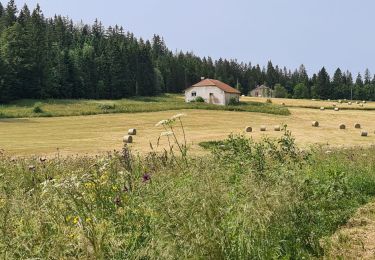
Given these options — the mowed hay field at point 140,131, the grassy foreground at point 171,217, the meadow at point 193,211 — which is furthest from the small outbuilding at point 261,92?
the grassy foreground at point 171,217

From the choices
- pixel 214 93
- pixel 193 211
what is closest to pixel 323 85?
pixel 214 93

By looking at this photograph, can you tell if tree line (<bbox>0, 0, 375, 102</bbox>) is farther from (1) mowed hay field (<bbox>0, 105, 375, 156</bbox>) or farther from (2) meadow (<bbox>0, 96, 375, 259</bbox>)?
(2) meadow (<bbox>0, 96, 375, 259</bbox>)

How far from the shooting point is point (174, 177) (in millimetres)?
6707

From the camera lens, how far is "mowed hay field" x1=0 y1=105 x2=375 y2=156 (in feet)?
89.4

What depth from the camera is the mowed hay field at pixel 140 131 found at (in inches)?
1073

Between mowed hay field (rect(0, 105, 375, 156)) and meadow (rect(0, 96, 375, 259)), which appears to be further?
mowed hay field (rect(0, 105, 375, 156))

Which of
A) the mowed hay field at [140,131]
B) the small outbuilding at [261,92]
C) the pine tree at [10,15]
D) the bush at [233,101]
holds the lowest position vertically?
the mowed hay field at [140,131]

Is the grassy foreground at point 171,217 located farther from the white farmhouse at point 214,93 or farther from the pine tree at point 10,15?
the pine tree at point 10,15

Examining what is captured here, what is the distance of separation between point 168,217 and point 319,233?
2.11 meters

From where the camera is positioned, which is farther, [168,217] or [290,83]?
[290,83]

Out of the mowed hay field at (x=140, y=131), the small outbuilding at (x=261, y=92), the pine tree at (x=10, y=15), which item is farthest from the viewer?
the small outbuilding at (x=261, y=92)

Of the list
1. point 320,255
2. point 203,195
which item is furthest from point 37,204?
point 320,255

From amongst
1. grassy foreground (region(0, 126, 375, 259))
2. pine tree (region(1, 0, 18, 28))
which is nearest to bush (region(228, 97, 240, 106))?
pine tree (region(1, 0, 18, 28))

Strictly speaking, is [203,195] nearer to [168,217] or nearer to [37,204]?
[168,217]
